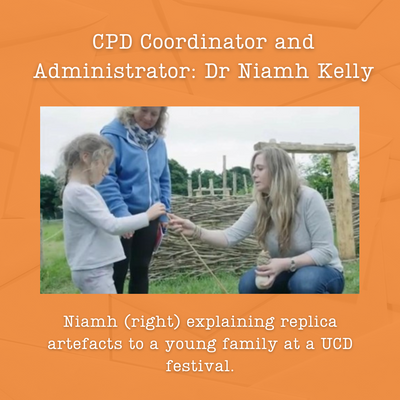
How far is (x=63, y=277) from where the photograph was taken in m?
5.29

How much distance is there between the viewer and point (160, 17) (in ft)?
17.1

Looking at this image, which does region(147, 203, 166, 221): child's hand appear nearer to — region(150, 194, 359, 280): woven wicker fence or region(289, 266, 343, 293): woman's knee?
region(150, 194, 359, 280): woven wicker fence

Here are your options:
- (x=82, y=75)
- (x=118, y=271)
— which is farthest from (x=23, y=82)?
(x=118, y=271)

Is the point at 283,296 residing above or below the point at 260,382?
above

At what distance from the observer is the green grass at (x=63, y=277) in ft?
17.4

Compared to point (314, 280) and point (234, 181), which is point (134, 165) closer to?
point (234, 181)

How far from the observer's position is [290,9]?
206 inches

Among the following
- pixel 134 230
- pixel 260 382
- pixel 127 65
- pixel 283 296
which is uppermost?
pixel 127 65

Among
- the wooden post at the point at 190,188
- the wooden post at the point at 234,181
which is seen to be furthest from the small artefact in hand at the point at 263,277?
the wooden post at the point at 190,188

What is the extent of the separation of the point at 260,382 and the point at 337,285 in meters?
0.61

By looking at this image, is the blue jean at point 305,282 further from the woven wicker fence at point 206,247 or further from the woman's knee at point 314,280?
the woven wicker fence at point 206,247

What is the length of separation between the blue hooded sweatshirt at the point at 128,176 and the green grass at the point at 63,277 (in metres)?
→ 0.31

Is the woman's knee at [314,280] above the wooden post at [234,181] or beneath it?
beneath

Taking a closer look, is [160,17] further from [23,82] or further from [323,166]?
[323,166]
